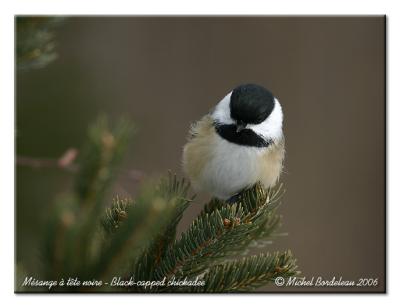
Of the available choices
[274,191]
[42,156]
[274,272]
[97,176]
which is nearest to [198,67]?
[42,156]

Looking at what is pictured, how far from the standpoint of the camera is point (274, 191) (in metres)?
1.60

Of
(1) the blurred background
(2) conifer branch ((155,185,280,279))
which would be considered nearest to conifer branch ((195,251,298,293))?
(2) conifer branch ((155,185,280,279))

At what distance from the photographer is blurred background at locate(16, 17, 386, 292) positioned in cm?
346

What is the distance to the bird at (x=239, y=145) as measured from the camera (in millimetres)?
2057

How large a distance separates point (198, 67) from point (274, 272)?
256cm

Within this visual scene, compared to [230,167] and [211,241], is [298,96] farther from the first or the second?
[211,241]

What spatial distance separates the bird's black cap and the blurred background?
1.29 metres

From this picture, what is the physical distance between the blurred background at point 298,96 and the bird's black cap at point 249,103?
50.6 inches

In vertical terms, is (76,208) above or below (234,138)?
above

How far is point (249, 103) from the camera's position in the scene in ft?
6.67

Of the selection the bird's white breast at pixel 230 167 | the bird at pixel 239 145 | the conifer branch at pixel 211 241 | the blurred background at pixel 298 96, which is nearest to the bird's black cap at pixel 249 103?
the bird at pixel 239 145

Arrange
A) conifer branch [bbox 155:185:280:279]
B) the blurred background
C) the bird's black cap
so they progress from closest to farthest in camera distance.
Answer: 1. conifer branch [bbox 155:185:280:279]
2. the bird's black cap
3. the blurred background

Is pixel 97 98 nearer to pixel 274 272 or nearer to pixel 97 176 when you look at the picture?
pixel 274 272

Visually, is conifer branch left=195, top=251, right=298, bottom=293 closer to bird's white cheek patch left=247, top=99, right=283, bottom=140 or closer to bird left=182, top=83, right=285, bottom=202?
bird left=182, top=83, right=285, bottom=202
